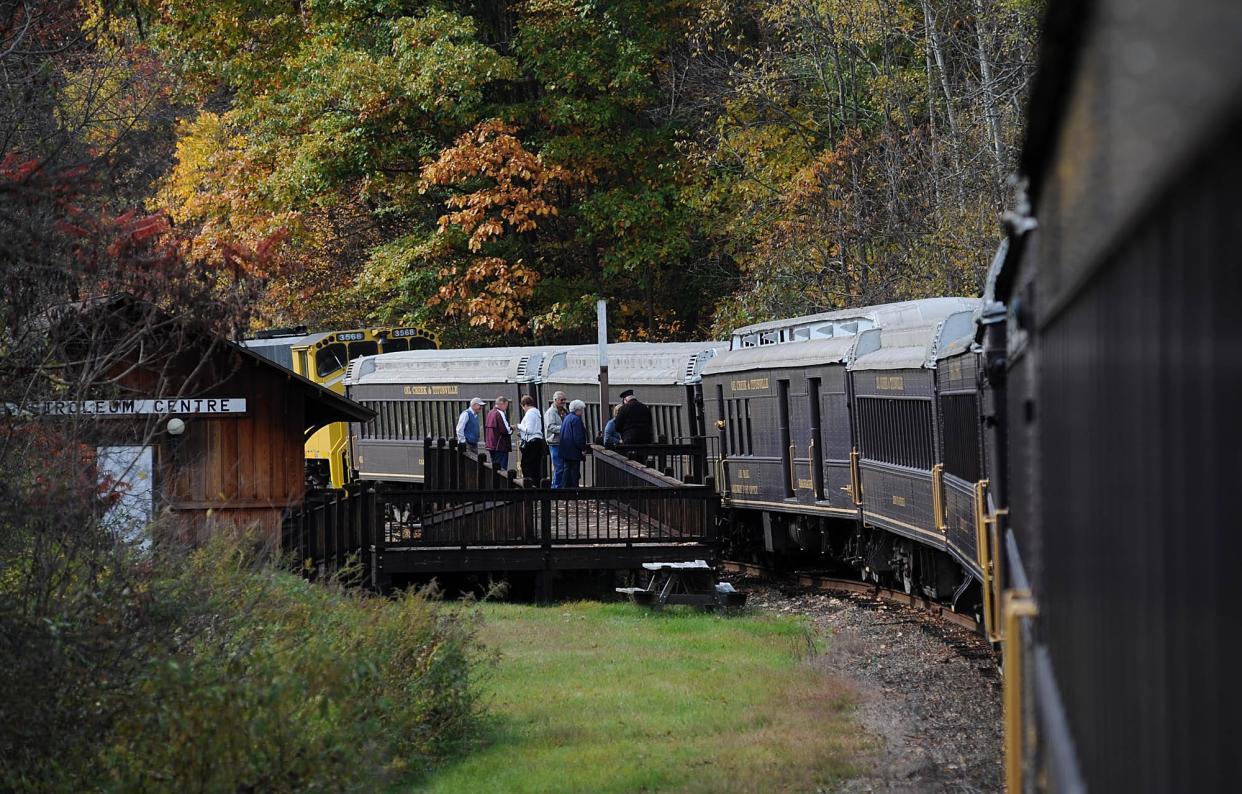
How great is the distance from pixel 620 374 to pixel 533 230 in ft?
30.6

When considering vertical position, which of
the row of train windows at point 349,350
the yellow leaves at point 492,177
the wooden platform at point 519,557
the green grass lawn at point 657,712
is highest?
the yellow leaves at point 492,177

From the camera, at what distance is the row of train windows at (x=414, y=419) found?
33750 mm

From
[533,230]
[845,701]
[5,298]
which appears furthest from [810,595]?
[533,230]

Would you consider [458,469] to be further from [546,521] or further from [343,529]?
[343,529]

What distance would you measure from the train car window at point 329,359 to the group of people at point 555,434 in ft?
32.5

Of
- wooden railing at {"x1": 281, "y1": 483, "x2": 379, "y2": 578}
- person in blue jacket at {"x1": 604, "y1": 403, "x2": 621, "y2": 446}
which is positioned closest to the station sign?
wooden railing at {"x1": 281, "y1": 483, "x2": 379, "y2": 578}

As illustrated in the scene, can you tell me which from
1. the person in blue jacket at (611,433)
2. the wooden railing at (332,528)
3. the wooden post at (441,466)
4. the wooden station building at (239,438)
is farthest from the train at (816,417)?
the wooden station building at (239,438)

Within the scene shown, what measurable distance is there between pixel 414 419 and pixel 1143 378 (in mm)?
33377

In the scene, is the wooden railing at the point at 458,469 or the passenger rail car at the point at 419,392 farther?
the passenger rail car at the point at 419,392

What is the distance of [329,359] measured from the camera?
123 ft

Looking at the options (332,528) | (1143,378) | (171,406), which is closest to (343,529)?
(332,528)

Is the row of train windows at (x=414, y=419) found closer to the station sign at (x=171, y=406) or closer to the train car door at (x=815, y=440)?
the train car door at (x=815, y=440)

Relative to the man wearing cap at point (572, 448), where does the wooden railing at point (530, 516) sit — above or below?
below

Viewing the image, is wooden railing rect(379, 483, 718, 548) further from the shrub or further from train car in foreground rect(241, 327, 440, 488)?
train car in foreground rect(241, 327, 440, 488)
